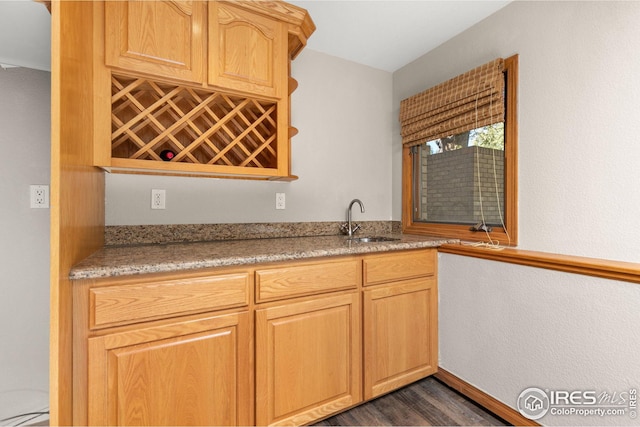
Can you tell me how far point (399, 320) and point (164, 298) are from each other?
4.18 feet

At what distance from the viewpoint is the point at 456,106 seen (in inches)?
77.9

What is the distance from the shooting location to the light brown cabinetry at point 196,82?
1.33 metres

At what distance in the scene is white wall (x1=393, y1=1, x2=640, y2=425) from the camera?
128cm

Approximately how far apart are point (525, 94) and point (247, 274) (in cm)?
176

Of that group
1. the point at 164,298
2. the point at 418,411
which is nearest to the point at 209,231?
the point at 164,298

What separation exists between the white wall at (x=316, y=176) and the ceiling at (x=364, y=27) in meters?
0.20

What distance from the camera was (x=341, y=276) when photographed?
5.24ft

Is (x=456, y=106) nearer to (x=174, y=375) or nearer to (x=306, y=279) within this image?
(x=306, y=279)

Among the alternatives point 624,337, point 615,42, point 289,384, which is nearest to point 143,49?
point 289,384

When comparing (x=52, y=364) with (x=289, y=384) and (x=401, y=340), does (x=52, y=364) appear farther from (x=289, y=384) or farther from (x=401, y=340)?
(x=401, y=340)

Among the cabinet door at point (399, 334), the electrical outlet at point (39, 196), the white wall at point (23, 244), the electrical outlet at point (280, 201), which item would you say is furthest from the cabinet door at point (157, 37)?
the cabinet door at point (399, 334)

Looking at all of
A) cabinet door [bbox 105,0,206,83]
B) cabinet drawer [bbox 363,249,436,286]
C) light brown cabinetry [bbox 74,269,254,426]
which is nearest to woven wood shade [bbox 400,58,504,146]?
cabinet drawer [bbox 363,249,436,286]

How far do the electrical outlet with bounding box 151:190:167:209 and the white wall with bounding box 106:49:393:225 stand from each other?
0.03 meters

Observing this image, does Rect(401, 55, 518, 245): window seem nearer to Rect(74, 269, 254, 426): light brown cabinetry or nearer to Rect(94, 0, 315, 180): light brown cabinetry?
Rect(94, 0, 315, 180): light brown cabinetry
